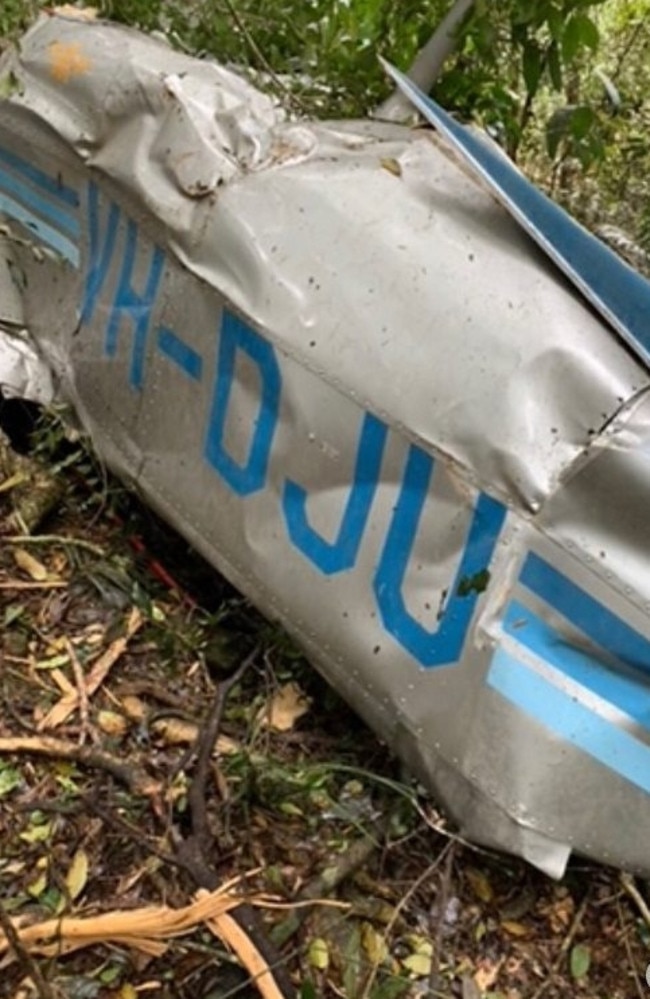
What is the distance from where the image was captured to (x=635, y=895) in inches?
86.8

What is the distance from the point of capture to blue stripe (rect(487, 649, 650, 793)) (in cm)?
185

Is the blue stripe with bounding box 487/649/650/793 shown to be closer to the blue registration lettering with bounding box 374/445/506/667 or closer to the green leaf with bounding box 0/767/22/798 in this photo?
the blue registration lettering with bounding box 374/445/506/667

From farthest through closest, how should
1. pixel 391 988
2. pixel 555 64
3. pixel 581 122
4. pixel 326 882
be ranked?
pixel 581 122
pixel 555 64
pixel 326 882
pixel 391 988

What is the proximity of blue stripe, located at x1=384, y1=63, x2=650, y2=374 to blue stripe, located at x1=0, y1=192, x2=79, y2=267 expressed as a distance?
1040 millimetres

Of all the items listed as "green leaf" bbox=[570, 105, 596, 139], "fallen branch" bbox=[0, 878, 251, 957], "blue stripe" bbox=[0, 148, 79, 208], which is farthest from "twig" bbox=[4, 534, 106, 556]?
"green leaf" bbox=[570, 105, 596, 139]

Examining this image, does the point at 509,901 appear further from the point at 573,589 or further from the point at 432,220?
the point at 432,220

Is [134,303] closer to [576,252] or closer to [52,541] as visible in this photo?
[52,541]

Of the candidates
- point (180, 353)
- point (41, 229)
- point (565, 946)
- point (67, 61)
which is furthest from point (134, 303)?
point (565, 946)

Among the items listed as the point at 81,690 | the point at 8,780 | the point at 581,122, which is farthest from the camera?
the point at 581,122

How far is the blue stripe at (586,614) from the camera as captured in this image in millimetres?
1817

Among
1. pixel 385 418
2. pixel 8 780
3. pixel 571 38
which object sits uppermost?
pixel 571 38

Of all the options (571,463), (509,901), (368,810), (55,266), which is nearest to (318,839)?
(368,810)

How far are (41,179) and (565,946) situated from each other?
2149 millimetres

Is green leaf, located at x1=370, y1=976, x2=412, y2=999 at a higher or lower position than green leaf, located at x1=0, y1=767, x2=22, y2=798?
higher
